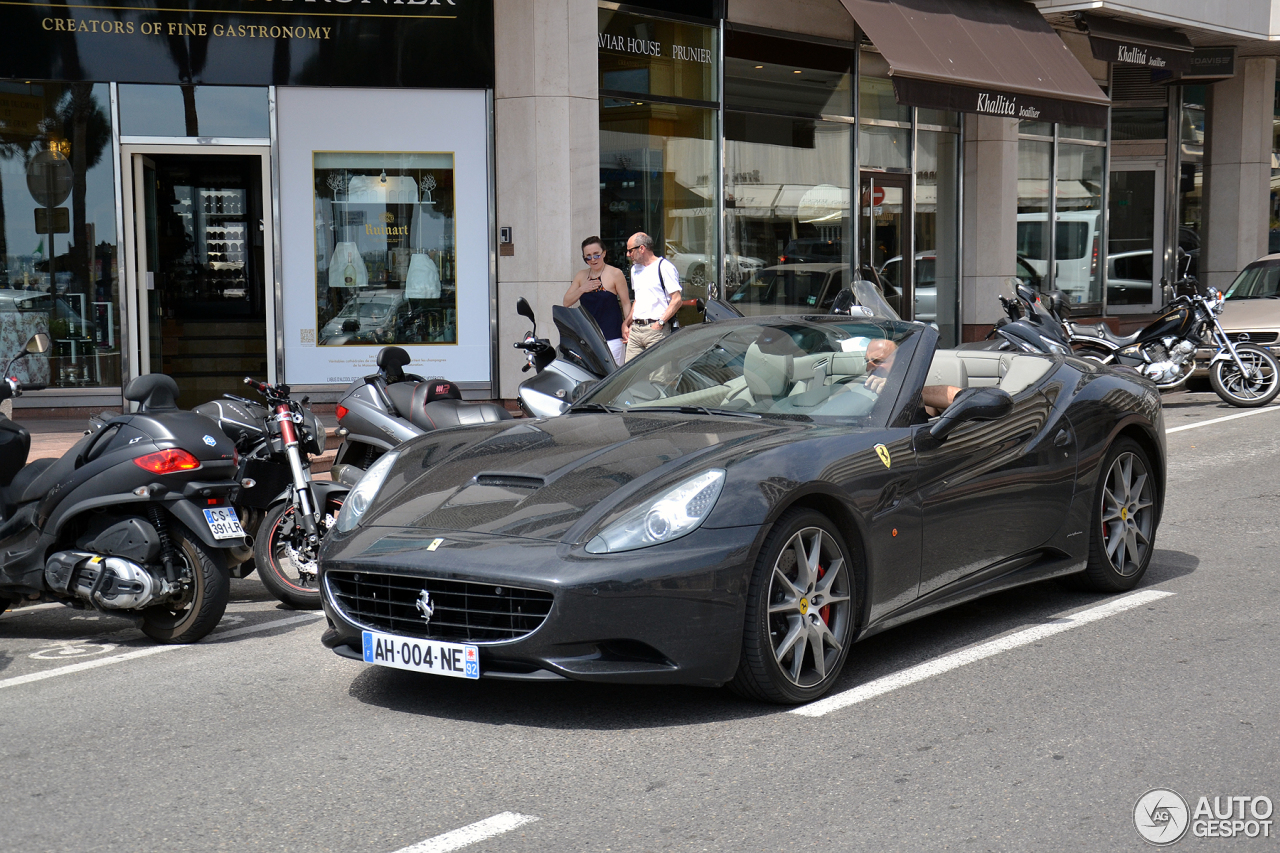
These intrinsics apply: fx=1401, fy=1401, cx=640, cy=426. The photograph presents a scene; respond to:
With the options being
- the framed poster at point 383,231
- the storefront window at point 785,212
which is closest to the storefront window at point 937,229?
the storefront window at point 785,212

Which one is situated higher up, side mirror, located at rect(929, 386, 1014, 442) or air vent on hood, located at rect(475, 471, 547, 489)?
side mirror, located at rect(929, 386, 1014, 442)

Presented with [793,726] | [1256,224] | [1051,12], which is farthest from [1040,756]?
[1256,224]

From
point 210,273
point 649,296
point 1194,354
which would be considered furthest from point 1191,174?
point 210,273

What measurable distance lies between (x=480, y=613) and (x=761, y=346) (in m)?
2.02

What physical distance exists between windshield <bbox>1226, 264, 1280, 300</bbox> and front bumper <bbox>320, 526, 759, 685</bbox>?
1463cm

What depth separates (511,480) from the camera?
194 inches

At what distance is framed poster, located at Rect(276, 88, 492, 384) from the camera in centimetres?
1342

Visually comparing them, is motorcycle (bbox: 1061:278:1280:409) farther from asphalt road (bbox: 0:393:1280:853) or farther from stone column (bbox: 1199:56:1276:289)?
stone column (bbox: 1199:56:1276:289)

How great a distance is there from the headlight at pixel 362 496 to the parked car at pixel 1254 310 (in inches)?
485

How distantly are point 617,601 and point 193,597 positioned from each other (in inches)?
95.9

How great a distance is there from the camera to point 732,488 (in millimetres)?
4625

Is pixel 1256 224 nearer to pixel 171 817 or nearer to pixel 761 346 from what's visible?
pixel 761 346

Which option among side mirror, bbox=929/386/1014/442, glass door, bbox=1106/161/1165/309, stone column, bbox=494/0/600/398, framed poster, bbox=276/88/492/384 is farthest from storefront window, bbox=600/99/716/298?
glass door, bbox=1106/161/1165/309

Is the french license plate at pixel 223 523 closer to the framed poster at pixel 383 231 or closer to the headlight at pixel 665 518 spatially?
the headlight at pixel 665 518
